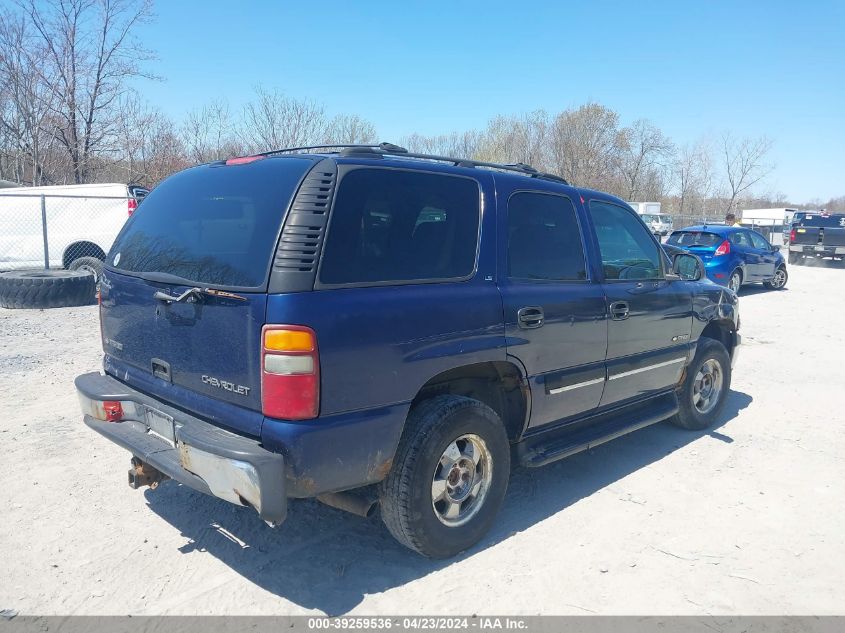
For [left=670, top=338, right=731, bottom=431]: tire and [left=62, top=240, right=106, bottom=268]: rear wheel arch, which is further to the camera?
[left=62, top=240, right=106, bottom=268]: rear wheel arch

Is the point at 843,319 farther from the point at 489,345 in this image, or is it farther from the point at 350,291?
the point at 350,291

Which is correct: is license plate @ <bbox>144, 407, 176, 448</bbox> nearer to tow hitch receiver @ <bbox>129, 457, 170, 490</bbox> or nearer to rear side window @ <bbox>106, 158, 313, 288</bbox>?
tow hitch receiver @ <bbox>129, 457, 170, 490</bbox>

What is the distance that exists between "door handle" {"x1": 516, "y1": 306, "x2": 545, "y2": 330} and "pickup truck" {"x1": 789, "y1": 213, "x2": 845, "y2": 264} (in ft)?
82.8

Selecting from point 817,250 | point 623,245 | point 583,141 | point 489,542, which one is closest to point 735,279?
point 623,245

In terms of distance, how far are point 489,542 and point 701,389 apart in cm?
299

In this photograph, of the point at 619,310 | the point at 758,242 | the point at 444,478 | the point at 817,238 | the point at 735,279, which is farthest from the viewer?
the point at 817,238

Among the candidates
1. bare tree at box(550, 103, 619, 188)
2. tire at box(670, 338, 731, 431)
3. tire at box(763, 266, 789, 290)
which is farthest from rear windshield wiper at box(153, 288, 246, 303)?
bare tree at box(550, 103, 619, 188)

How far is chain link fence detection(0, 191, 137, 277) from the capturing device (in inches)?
439

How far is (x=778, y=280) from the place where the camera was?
644 inches

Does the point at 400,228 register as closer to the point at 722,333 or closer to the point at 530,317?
the point at 530,317

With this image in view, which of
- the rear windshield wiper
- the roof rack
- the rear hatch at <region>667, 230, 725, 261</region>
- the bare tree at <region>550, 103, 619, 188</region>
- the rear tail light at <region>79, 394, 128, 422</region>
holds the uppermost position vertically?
the bare tree at <region>550, 103, 619, 188</region>

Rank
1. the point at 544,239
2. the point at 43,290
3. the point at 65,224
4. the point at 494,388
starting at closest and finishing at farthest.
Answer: the point at 494,388 < the point at 544,239 < the point at 43,290 < the point at 65,224
